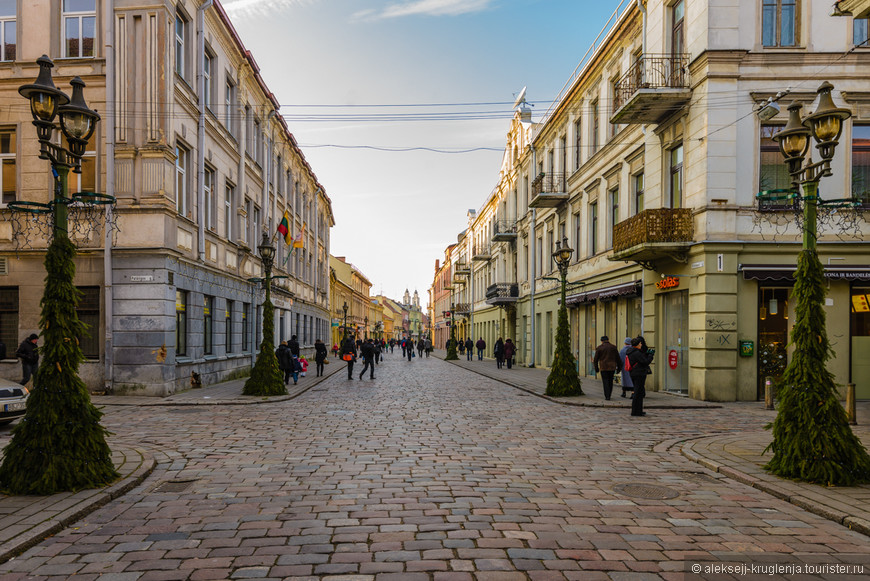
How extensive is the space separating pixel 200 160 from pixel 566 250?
11.2 m

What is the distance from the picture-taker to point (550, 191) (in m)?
29.3

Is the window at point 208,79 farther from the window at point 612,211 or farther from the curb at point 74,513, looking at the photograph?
the curb at point 74,513

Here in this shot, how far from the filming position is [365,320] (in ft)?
307

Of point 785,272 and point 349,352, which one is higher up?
point 785,272

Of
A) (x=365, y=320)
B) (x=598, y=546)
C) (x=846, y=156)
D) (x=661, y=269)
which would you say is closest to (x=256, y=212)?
(x=661, y=269)

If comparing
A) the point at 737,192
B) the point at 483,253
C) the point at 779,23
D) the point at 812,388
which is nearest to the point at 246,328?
the point at 737,192

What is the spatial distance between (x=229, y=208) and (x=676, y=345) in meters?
16.0

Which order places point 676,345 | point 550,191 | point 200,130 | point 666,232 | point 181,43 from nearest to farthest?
point 666,232, point 676,345, point 181,43, point 200,130, point 550,191

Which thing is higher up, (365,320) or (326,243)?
(326,243)

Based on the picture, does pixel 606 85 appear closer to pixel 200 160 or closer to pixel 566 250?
pixel 566 250

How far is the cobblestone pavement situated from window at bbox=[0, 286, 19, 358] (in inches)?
331

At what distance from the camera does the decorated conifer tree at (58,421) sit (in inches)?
258

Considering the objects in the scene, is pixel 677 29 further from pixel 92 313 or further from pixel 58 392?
pixel 58 392

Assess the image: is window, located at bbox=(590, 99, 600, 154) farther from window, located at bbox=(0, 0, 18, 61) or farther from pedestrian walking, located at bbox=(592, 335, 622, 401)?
window, located at bbox=(0, 0, 18, 61)
